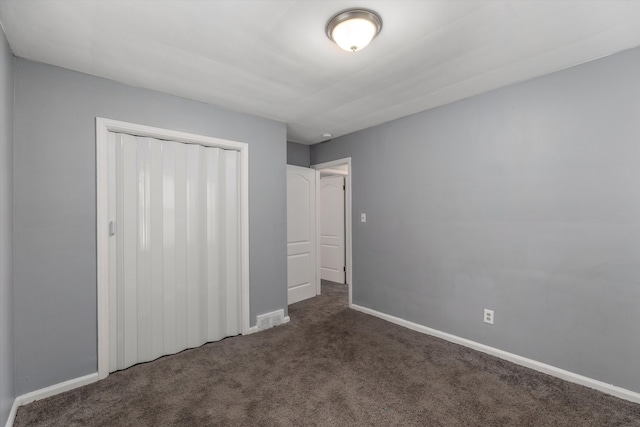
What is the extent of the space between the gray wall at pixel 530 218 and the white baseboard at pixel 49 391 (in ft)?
9.61

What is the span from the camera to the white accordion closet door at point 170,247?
2402 millimetres

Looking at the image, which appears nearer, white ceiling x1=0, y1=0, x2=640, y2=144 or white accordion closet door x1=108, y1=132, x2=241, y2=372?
white ceiling x1=0, y1=0, x2=640, y2=144

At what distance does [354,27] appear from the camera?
159 cm

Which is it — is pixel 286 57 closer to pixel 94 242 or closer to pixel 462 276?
pixel 94 242

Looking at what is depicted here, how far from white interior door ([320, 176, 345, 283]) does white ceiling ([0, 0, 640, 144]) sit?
2.70 meters

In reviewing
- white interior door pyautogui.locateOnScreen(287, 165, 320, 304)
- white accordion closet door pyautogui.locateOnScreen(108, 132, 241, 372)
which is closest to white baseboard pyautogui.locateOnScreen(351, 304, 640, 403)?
white interior door pyautogui.locateOnScreen(287, 165, 320, 304)

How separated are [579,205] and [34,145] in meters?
3.99

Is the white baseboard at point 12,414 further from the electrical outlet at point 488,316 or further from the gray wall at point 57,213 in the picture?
the electrical outlet at point 488,316

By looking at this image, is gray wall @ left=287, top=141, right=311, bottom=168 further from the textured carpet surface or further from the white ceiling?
the textured carpet surface

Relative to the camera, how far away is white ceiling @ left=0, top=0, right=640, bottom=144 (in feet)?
5.04

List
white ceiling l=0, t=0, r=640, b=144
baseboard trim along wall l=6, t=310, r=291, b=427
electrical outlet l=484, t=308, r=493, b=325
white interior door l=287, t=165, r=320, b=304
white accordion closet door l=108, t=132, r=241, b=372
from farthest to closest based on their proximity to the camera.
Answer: white interior door l=287, t=165, r=320, b=304 → electrical outlet l=484, t=308, r=493, b=325 → white accordion closet door l=108, t=132, r=241, b=372 → baseboard trim along wall l=6, t=310, r=291, b=427 → white ceiling l=0, t=0, r=640, b=144

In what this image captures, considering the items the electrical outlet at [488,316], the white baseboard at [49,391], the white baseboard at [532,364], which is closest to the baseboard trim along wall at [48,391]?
the white baseboard at [49,391]

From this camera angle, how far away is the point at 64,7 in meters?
1.52

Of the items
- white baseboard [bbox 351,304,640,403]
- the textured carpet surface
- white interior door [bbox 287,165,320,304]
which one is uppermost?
white interior door [bbox 287,165,320,304]
